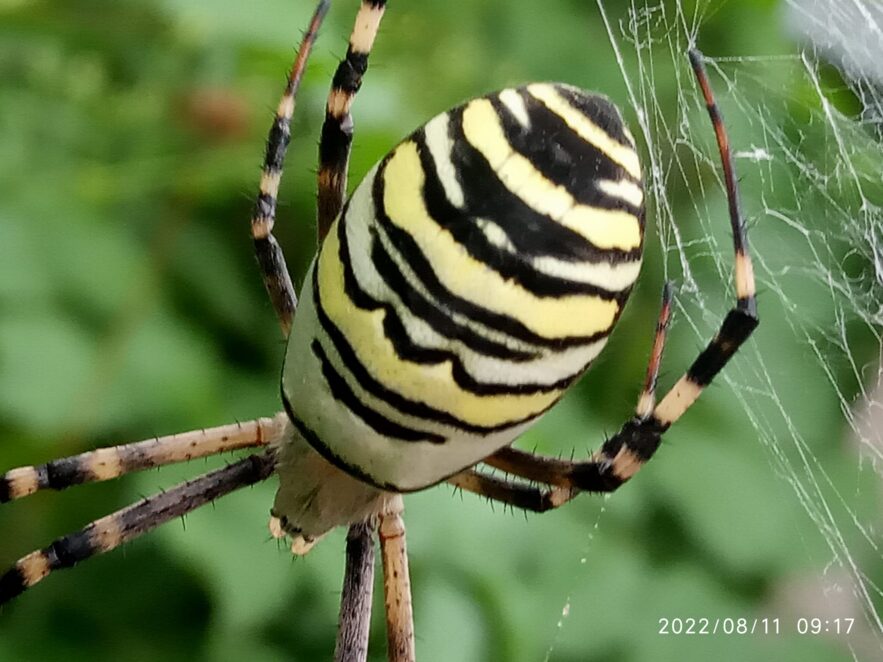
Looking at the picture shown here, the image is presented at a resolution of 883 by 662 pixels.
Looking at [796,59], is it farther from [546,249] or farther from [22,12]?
[22,12]

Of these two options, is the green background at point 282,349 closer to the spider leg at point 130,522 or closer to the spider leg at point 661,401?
the spider leg at point 130,522

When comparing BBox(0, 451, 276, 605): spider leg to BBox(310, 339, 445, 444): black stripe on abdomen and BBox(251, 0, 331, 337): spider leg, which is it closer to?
BBox(251, 0, 331, 337): spider leg

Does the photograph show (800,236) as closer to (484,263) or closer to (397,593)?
(397,593)

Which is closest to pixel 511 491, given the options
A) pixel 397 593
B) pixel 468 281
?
pixel 397 593

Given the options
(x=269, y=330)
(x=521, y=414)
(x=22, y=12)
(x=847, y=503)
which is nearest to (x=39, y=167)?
(x=22, y=12)

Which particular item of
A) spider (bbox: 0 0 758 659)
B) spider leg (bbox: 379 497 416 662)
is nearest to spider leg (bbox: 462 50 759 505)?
spider (bbox: 0 0 758 659)
